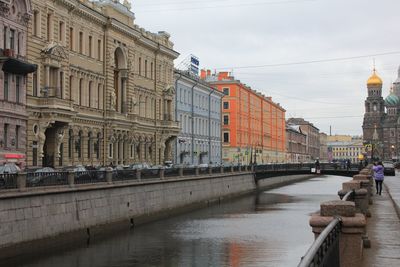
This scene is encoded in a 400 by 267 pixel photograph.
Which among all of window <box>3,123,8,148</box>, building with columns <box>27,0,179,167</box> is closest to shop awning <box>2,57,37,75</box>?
building with columns <box>27,0,179,167</box>

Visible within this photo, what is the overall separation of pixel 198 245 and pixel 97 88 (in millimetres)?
27050

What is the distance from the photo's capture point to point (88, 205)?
101ft

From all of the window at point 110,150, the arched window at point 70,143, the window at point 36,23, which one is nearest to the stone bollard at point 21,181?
the window at point 36,23

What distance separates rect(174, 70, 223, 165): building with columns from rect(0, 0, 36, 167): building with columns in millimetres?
33871

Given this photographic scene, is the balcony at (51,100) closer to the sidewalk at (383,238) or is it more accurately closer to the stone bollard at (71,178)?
the stone bollard at (71,178)

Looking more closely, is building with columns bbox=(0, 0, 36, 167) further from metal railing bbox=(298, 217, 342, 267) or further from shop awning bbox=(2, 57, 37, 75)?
metal railing bbox=(298, 217, 342, 267)

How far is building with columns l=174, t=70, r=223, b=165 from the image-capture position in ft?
248

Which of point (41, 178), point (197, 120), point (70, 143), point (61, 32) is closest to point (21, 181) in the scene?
point (41, 178)

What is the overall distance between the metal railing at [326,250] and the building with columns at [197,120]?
63588 mm

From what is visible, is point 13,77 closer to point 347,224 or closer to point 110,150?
point 110,150

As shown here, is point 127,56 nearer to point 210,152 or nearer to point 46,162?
point 46,162

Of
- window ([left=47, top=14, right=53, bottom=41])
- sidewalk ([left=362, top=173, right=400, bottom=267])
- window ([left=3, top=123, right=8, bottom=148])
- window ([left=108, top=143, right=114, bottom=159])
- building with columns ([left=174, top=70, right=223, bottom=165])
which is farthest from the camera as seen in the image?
building with columns ([left=174, top=70, right=223, bottom=165])

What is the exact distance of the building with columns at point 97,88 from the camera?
42938 mm

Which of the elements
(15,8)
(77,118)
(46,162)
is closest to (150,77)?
(77,118)
